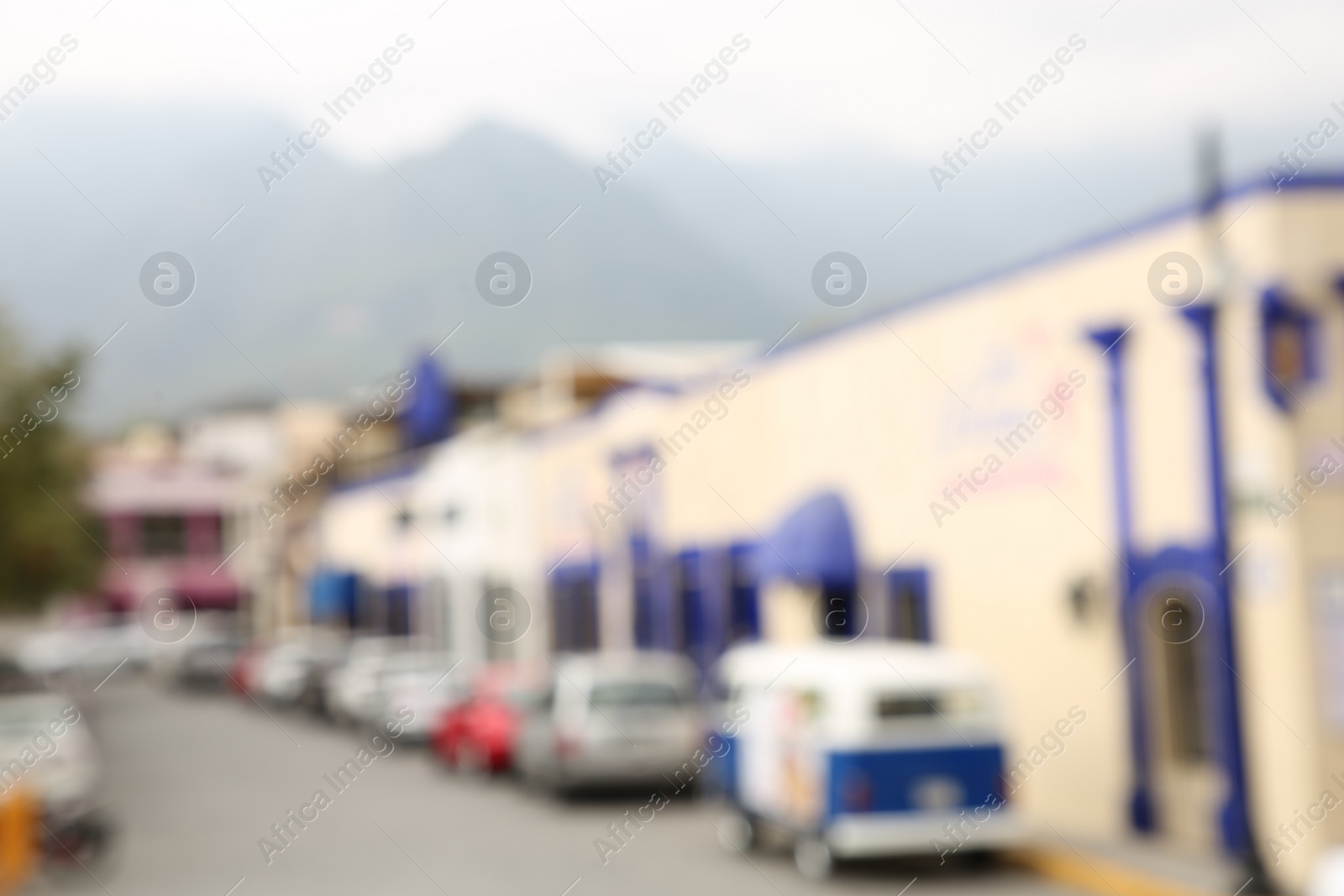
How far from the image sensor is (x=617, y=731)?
19594mm

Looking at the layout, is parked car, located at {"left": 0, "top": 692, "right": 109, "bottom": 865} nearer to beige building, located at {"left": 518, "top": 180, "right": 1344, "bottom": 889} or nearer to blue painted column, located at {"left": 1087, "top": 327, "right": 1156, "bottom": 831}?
beige building, located at {"left": 518, "top": 180, "right": 1344, "bottom": 889}

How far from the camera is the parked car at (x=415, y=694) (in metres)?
27.8

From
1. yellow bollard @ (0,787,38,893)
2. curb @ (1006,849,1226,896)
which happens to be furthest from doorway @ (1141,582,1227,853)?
yellow bollard @ (0,787,38,893)

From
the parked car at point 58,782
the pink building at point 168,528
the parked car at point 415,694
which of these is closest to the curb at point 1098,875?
the parked car at point 58,782

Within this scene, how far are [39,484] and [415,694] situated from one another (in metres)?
10.8

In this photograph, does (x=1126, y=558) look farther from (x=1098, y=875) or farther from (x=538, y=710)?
(x=538, y=710)

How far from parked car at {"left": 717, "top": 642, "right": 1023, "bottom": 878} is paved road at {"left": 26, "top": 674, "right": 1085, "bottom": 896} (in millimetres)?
389

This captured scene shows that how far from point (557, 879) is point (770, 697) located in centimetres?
255

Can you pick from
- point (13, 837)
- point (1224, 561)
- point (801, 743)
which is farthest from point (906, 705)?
point (13, 837)

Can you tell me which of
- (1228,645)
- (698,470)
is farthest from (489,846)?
(698,470)

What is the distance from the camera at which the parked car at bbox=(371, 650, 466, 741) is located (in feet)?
91.0

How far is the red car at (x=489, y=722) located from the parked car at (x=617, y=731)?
7.89ft

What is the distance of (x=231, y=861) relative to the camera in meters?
15.7

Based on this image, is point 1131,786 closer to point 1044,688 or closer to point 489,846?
point 1044,688
